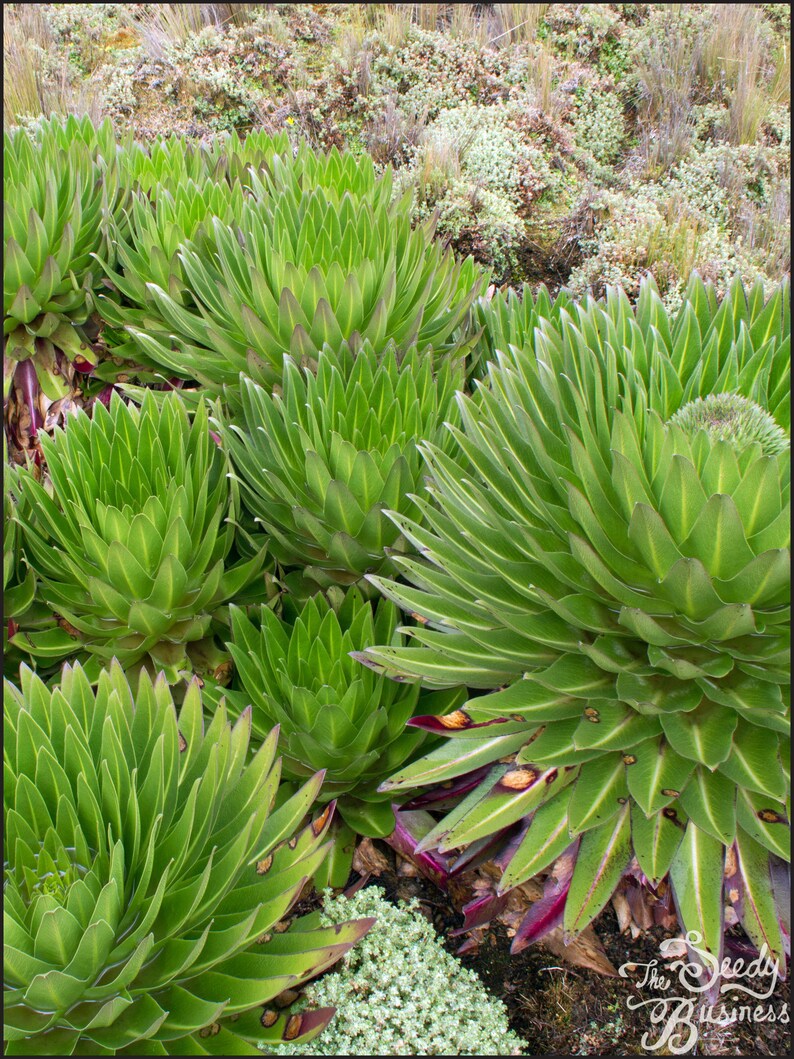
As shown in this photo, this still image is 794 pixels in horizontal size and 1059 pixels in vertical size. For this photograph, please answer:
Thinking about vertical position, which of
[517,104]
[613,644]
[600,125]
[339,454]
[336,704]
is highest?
[517,104]

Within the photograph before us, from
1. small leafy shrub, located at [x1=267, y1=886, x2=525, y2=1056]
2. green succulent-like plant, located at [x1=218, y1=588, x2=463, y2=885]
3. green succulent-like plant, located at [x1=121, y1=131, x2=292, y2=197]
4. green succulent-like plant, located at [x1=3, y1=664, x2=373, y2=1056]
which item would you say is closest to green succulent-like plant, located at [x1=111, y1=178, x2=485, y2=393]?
green succulent-like plant, located at [x1=121, y1=131, x2=292, y2=197]

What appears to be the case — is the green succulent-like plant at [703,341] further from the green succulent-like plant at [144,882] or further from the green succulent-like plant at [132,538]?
the green succulent-like plant at [144,882]

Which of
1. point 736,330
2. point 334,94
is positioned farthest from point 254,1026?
point 334,94

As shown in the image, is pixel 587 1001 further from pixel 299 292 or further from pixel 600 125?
pixel 600 125

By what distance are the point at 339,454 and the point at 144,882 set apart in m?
1.01

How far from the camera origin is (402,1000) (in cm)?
155

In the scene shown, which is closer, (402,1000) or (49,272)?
(402,1000)

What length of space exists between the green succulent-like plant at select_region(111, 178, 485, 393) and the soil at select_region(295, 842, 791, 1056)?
146cm

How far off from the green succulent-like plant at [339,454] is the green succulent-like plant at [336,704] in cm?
18

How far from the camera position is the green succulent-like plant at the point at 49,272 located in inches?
104

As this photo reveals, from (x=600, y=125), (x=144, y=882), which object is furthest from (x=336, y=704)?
(x=600, y=125)

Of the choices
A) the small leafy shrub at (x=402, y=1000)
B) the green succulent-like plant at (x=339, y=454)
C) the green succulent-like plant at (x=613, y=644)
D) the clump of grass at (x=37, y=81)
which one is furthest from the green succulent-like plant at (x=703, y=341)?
the clump of grass at (x=37, y=81)

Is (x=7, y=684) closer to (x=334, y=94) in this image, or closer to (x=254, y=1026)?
(x=254, y=1026)

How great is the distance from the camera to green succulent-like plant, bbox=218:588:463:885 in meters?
1.75
